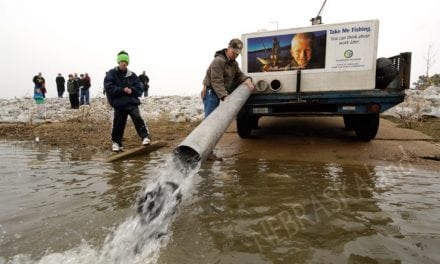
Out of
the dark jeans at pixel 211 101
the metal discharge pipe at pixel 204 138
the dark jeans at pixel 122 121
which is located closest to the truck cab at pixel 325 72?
the dark jeans at pixel 211 101

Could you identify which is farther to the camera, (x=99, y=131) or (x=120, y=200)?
(x=99, y=131)

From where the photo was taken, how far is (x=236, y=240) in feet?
8.09

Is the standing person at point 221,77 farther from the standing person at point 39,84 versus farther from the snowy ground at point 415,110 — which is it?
the standing person at point 39,84

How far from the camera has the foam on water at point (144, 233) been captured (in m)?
2.28

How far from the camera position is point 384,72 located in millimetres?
5824

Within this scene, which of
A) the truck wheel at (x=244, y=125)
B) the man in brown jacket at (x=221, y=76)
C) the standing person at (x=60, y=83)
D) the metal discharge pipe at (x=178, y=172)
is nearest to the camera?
the metal discharge pipe at (x=178, y=172)

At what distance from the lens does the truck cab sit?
5.67m

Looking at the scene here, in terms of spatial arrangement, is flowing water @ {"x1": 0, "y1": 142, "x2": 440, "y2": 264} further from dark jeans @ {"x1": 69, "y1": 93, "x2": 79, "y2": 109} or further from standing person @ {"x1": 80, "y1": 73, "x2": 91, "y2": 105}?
standing person @ {"x1": 80, "y1": 73, "x2": 91, "y2": 105}

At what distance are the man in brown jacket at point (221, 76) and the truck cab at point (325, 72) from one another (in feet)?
2.80

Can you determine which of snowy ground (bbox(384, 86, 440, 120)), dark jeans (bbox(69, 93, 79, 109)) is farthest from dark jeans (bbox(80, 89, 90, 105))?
snowy ground (bbox(384, 86, 440, 120))

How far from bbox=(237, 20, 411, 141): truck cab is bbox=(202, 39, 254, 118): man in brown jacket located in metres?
0.85

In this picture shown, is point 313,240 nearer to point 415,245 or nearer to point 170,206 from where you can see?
point 415,245

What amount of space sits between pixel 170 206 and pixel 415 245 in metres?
1.78

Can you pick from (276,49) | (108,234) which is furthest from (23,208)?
(276,49)
